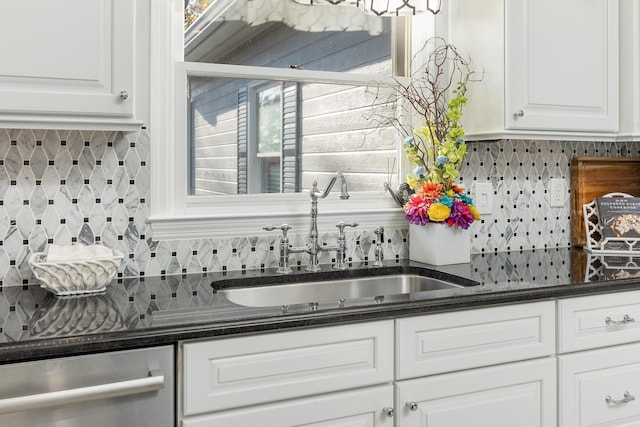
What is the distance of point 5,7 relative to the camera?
1.48 metres

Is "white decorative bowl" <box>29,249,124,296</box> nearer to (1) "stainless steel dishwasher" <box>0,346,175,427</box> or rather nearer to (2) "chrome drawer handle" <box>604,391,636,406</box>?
(1) "stainless steel dishwasher" <box>0,346,175,427</box>

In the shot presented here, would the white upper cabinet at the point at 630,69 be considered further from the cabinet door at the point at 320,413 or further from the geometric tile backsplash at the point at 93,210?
the cabinet door at the point at 320,413

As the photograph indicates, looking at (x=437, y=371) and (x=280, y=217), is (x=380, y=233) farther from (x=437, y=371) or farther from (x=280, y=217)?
(x=437, y=371)

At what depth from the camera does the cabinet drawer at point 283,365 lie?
1.41m

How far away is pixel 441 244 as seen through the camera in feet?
7.23

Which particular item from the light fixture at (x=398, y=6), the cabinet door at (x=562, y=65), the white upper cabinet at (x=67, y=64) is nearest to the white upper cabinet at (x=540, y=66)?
the cabinet door at (x=562, y=65)

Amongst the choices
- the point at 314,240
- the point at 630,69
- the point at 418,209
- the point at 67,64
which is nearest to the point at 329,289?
the point at 314,240

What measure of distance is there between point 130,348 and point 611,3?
2.10 meters

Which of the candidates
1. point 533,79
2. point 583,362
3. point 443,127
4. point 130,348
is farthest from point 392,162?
point 130,348

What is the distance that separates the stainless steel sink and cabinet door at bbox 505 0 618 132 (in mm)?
622

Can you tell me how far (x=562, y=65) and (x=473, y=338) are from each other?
43.8 inches

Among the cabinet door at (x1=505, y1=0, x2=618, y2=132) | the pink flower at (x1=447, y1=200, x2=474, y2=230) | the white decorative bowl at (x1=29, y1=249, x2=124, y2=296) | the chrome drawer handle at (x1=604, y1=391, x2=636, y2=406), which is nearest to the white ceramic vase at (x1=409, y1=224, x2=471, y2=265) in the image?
the pink flower at (x1=447, y1=200, x2=474, y2=230)

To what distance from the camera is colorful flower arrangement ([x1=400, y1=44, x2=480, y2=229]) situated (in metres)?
2.17

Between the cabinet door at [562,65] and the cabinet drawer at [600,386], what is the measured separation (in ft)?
2.64
